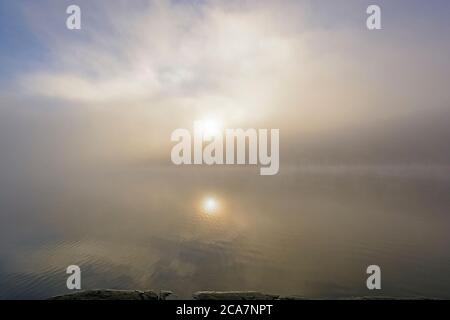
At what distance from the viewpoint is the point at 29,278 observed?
1282 centimetres

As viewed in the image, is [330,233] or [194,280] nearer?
[194,280]

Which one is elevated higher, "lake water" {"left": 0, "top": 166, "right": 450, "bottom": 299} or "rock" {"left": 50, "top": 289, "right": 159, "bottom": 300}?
"rock" {"left": 50, "top": 289, "right": 159, "bottom": 300}

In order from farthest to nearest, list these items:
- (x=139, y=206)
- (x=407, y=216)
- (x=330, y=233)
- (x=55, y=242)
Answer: (x=139, y=206) → (x=407, y=216) → (x=330, y=233) → (x=55, y=242)

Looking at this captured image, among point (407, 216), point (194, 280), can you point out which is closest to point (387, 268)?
point (194, 280)

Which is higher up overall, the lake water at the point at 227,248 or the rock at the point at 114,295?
the rock at the point at 114,295

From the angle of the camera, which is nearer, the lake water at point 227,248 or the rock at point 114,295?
the rock at point 114,295

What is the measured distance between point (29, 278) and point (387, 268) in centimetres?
1503

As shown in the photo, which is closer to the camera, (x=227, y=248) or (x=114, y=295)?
(x=114, y=295)

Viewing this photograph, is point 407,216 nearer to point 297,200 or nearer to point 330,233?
point 330,233

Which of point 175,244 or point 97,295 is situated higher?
point 97,295

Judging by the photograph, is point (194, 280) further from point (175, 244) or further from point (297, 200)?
point (297, 200)

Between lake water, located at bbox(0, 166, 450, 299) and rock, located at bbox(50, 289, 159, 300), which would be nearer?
rock, located at bbox(50, 289, 159, 300)
